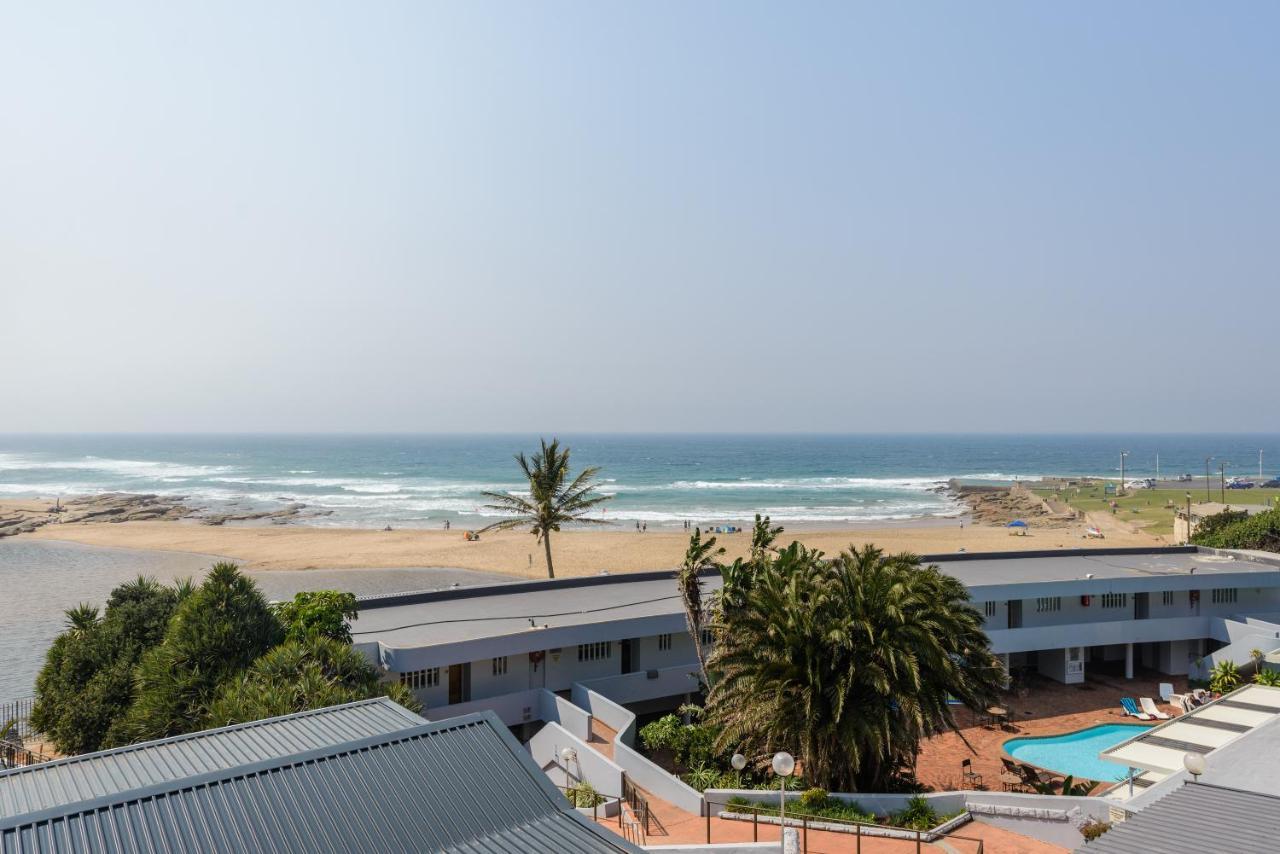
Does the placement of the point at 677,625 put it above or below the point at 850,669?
below

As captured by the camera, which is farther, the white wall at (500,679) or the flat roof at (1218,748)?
the white wall at (500,679)

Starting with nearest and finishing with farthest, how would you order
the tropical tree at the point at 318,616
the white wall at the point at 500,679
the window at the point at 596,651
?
the tropical tree at the point at 318,616 → the white wall at the point at 500,679 → the window at the point at 596,651

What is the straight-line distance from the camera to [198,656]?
18984mm

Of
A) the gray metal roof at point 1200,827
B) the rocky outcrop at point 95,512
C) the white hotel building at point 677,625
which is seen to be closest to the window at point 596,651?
the white hotel building at point 677,625

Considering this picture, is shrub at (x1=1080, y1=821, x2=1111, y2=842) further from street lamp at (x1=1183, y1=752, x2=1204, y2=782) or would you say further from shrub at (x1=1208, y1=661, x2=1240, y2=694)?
shrub at (x1=1208, y1=661, x2=1240, y2=694)

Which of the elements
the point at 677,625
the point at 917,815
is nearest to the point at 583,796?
the point at 917,815

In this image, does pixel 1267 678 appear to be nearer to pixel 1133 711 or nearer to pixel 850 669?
pixel 1133 711

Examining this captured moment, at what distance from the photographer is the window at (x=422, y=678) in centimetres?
2331

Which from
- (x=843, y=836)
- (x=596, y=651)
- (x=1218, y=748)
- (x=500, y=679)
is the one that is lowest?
(x=843, y=836)

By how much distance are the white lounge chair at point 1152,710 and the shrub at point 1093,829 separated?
13.7 m

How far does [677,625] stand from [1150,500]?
99230mm

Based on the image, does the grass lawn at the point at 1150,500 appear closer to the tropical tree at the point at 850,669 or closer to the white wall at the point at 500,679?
the tropical tree at the point at 850,669

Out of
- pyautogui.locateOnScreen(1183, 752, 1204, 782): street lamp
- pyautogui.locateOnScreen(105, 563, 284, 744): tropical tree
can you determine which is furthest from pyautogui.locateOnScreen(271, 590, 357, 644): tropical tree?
pyautogui.locateOnScreen(1183, 752, 1204, 782): street lamp

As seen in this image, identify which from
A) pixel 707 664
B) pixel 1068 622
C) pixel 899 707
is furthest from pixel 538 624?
pixel 1068 622
